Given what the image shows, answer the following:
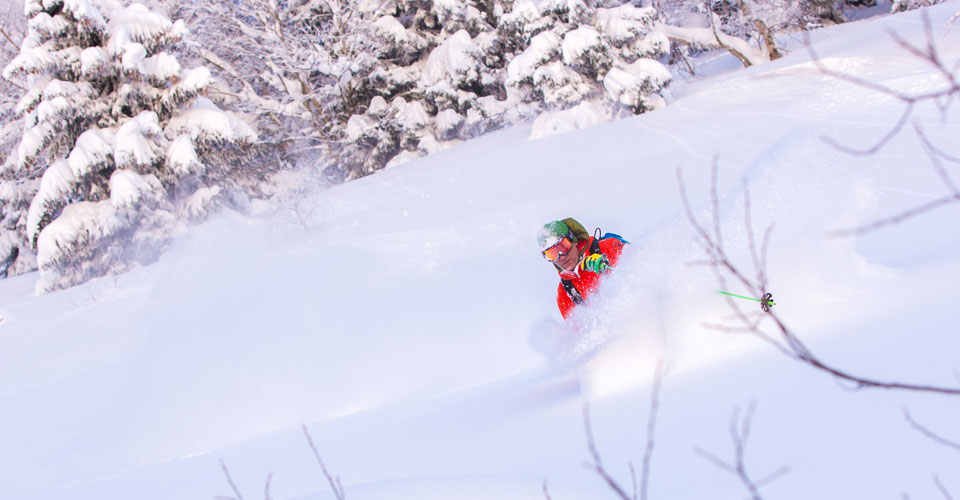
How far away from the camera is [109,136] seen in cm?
1185

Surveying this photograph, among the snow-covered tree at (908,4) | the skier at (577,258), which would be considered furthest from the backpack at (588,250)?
the snow-covered tree at (908,4)

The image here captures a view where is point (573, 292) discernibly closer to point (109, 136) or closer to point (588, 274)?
point (588, 274)

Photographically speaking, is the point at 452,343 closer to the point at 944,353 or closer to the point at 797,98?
the point at 944,353

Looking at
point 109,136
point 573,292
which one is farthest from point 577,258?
point 109,136

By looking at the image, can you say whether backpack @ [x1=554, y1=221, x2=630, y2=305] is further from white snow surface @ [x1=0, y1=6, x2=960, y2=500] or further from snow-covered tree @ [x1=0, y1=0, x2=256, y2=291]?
A: snow-covered tree @ [x1=0, y1=0, x2=256, y2=291]

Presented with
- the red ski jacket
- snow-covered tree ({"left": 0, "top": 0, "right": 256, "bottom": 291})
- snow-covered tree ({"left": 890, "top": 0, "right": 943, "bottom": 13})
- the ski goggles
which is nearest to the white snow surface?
the red ski jacket

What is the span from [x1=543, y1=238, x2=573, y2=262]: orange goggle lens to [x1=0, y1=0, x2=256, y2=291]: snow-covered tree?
30.3 ft

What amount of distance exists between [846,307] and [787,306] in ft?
1.05

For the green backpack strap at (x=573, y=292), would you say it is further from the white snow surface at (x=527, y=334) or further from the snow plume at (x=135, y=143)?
the snow plume at (x=135, y=143)

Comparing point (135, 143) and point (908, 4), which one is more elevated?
point (908, 4)

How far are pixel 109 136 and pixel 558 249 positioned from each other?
10622 millimetres

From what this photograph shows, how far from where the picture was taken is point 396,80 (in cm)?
1772

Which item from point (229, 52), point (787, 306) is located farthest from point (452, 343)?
point (229, 52)

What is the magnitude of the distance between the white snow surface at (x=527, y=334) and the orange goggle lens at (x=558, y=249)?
0.41m
